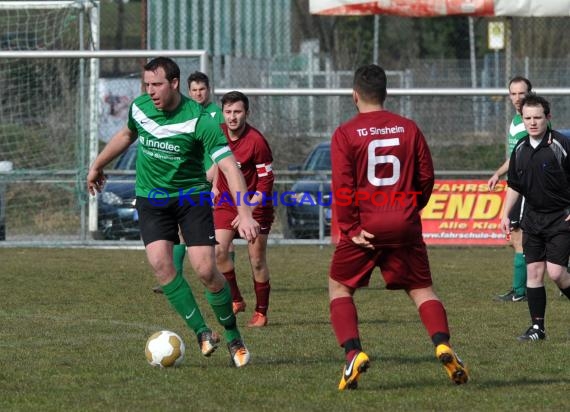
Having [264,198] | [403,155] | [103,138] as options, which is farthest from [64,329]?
[103,138]

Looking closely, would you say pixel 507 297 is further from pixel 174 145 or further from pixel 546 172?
pixel 174 145

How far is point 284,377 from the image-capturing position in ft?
23.9

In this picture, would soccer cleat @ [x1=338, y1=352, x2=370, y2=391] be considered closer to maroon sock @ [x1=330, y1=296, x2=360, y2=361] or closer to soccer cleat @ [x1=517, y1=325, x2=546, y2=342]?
maroon sock @ [x1=330, y1=296, x2=360, y2=361]

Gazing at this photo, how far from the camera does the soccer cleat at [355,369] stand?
6570mm

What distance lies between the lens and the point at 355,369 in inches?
260

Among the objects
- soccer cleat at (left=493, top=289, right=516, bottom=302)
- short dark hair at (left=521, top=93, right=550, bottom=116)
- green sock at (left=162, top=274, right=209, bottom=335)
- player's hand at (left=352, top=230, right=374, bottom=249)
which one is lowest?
soccer cleat at (left=493, top=289, right=516, bottom=302)

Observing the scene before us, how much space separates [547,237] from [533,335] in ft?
2.34

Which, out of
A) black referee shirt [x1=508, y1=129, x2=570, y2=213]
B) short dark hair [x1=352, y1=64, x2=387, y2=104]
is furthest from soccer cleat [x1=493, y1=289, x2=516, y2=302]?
short dark hair [x1=352, y1=64, x2=387, y2=104]

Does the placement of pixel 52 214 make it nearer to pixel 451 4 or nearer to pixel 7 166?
pixel 7 166

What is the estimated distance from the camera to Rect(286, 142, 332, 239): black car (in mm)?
18562

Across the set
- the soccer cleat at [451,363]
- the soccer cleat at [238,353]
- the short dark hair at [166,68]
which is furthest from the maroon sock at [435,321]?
the short dark hair at [166,68]

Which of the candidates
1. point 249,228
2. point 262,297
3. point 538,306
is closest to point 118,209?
point 262,297

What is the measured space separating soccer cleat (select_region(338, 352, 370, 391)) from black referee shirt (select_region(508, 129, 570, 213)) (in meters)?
2.82

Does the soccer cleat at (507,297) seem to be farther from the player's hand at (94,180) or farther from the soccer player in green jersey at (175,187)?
the player's hand at (94,180)
